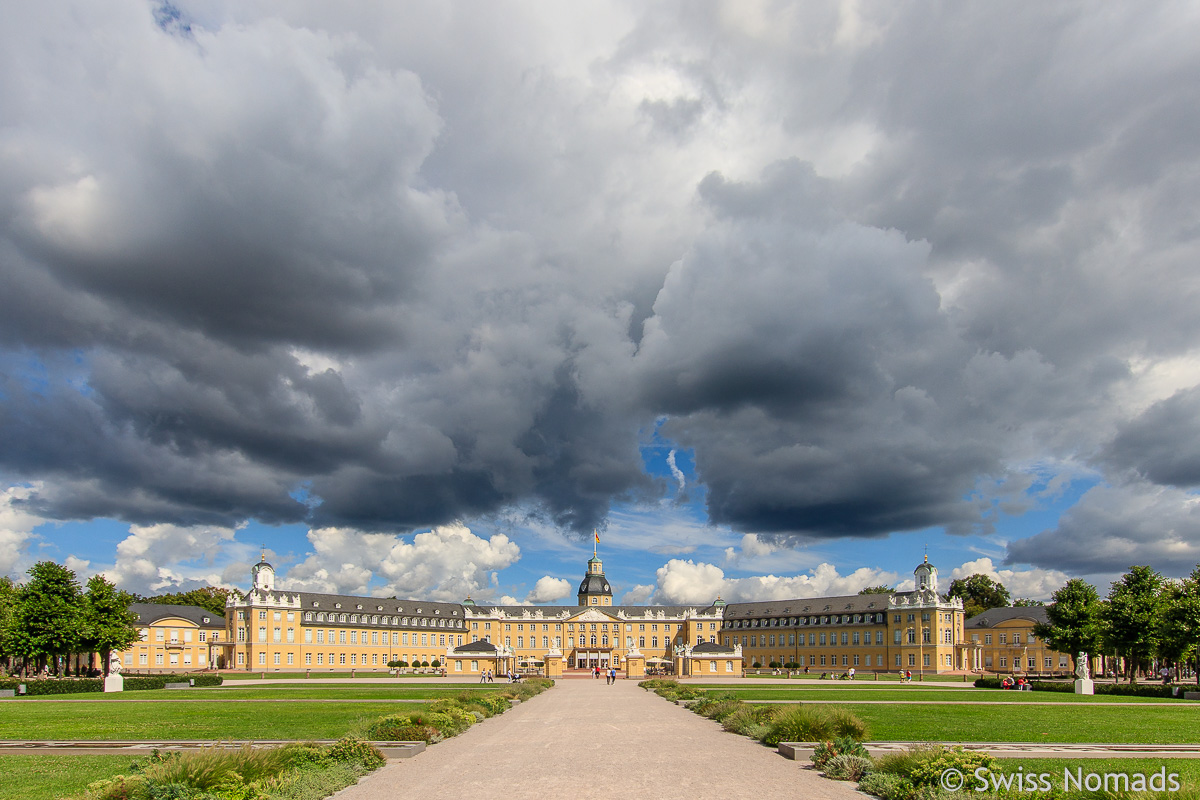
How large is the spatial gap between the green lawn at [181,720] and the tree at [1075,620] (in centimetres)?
6666

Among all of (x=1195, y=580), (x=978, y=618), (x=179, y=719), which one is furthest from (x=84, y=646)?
(x=978, y=618)

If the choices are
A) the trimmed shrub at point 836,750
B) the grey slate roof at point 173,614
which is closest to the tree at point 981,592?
the grey slate roof at point 173,614

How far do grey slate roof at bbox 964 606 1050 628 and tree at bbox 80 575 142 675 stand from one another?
112 metres

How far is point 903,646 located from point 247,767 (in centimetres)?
12025

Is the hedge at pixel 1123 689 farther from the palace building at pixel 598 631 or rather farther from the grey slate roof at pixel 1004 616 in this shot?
the grey slate roof at pixel 1004 616

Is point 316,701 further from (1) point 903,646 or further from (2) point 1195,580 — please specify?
(1) point 903,646

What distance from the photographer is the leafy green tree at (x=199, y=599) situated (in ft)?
481

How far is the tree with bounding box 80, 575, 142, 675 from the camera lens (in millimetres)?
67188

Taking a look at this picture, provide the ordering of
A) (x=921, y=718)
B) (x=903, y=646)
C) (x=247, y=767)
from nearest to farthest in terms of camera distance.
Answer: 1. (x=247, y=767)
2. (x=921, y=718)
3. (x=903, y=646)

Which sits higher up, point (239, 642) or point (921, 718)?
point (921, 718)

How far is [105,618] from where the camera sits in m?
68.6

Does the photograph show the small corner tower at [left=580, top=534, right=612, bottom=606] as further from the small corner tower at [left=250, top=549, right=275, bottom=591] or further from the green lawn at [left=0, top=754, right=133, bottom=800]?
the green lawn at [left=0, top=754, right=133, bottom=800]

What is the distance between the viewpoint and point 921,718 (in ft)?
103

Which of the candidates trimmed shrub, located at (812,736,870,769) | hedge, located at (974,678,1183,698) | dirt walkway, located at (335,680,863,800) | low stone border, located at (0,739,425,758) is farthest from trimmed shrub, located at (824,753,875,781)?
hedge, located at (974,678,1183,698)
